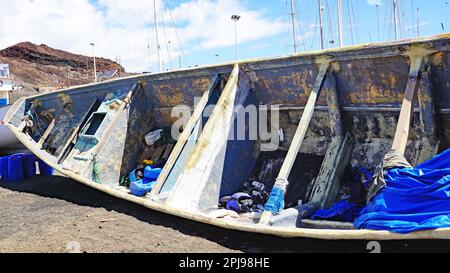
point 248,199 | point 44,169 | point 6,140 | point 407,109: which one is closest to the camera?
point 407,109

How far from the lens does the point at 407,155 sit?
4.62 metres

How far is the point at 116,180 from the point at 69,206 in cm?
115

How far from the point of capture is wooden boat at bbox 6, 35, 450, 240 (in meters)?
4.10

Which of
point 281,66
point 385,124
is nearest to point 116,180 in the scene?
point 281,66

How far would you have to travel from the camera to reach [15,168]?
838 centimetres

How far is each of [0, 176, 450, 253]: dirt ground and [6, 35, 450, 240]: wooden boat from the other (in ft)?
0.74

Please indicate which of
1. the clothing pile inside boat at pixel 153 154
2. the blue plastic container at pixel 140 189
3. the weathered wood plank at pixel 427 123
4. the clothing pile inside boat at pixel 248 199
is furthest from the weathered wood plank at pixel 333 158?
the clothing pile inside boat at pixel 153 154

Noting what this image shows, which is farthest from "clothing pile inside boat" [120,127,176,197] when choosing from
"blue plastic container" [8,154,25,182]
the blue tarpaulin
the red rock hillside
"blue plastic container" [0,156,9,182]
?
the red rock hillside

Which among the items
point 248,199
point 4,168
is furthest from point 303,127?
point 4,168

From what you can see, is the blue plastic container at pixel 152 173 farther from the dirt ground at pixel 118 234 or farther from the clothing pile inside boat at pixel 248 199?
the clothing pile inside boat at pixel 248 199

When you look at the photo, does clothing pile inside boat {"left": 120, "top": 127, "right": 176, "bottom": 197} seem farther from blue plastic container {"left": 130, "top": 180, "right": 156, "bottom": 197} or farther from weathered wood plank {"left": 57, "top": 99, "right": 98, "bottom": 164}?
weathered wood plank {"left": 57, "top": 99, "right": 98, "bottom": 164}

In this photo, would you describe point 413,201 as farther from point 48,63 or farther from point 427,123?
point 48,63

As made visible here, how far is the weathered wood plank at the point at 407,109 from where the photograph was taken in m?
3.77

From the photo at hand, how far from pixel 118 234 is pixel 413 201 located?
3.04 metres
